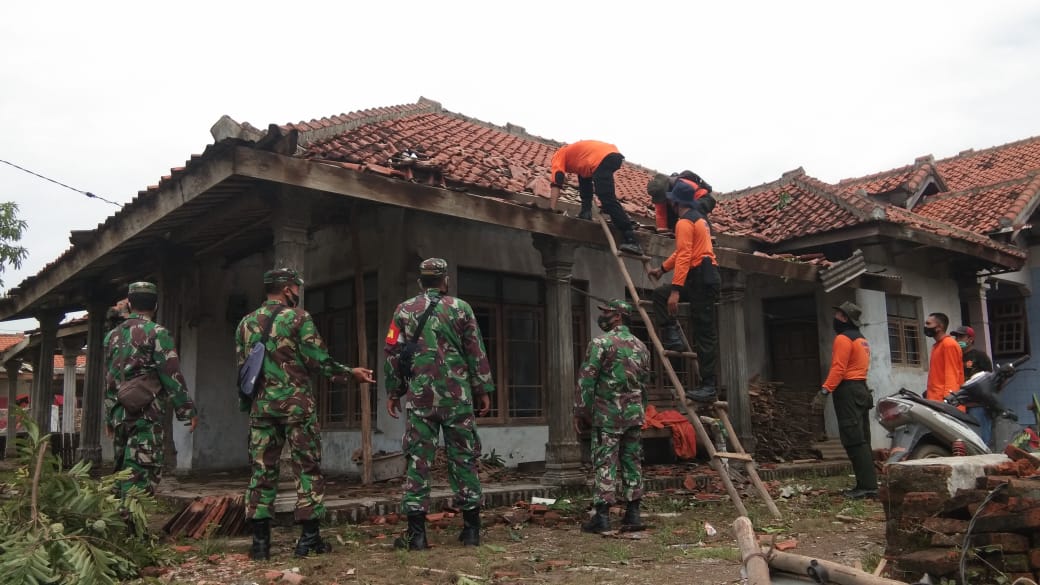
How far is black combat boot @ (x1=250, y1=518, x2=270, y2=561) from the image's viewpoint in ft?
16.3

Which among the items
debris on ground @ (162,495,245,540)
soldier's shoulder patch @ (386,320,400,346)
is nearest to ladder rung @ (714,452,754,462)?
soldier's shoulder patch @ (386,320,400,346)

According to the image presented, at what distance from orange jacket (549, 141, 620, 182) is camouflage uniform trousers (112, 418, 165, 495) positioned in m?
4.12

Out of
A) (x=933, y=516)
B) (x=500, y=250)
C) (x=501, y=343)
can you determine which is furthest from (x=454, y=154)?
(x=933, y=516)

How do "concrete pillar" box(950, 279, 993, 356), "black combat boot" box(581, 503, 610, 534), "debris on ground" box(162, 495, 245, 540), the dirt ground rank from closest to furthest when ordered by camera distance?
the dirt ground
"debris on ground" box(162, 495, 245, 540)
"black combat boot" box(581, 503, 610, 534)
"concrete pillar" box(950, 279, 993, 356)

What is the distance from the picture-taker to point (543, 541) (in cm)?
575

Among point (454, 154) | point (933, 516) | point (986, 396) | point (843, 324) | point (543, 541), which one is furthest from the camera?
point (454, 154)

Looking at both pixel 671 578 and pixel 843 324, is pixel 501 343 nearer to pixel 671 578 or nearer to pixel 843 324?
pixel 843 324

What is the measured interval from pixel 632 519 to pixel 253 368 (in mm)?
3086

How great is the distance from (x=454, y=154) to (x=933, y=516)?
270 inches

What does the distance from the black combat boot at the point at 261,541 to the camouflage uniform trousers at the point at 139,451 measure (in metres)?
1.00

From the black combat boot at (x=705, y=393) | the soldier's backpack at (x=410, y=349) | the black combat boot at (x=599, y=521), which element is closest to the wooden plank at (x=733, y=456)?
the black combat boot at (x=705, y=393)

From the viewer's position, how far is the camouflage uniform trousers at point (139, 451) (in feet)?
17.7

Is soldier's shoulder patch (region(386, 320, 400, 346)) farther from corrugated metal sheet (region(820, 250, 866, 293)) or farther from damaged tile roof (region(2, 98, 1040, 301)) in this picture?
corrugated metal sheet (region(820, 250, 866, 293))

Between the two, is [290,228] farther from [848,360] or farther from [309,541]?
[848,360]
